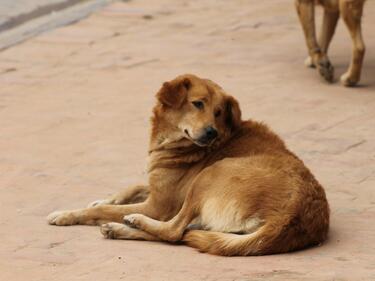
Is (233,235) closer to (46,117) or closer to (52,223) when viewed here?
(52,223)

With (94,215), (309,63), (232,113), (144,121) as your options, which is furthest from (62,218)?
(309,63)

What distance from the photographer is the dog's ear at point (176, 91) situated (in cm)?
621

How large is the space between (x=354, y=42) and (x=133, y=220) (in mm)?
4195

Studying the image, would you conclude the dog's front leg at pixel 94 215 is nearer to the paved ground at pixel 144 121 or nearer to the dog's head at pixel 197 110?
the paved ground at pixel 144 121

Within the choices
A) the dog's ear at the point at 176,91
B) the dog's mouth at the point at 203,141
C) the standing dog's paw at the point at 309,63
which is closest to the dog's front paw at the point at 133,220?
the dog's mouth at the point at 203,141

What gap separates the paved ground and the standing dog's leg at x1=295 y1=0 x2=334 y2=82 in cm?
13

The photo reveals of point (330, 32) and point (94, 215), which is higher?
point (94, 215)

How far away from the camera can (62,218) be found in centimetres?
629

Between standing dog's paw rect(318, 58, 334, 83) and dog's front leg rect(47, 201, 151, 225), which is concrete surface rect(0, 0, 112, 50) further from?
dog's front leg rect(47, 201, 151, 225)

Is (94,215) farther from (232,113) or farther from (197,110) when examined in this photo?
(232,113)

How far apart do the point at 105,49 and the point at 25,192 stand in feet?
14.1

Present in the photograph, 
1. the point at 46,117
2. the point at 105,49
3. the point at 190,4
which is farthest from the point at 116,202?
the point at 190,4

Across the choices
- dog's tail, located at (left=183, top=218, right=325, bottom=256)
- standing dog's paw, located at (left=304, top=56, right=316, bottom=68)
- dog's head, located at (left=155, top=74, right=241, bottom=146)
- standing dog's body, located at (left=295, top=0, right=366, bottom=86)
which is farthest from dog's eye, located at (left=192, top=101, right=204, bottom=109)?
standing dog's paw, located at (left=304, top=56, right=316, bottom=68)

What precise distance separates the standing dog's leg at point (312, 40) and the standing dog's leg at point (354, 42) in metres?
0.16
